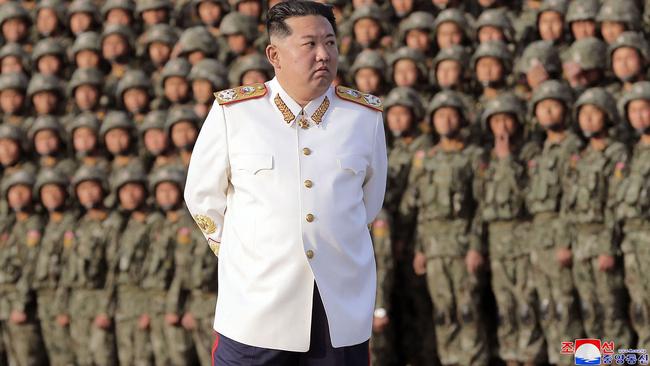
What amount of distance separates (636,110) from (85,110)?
4756mm

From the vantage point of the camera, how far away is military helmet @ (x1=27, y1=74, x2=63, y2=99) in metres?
9.62

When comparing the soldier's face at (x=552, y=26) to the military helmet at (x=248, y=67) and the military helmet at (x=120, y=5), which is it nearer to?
the military helmet at (x=248, y=67)

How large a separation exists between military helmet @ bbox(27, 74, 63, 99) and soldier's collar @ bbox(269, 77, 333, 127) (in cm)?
685

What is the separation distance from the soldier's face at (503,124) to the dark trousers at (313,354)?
4.82 metres

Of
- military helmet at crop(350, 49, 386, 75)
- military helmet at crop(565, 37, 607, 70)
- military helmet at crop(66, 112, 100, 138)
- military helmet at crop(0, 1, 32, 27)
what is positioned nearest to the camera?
military helmet at crop(565, 37, 607, 70)

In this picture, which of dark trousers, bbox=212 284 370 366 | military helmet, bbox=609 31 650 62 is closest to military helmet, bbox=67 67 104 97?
military helmet, bbox=609 31 650 62

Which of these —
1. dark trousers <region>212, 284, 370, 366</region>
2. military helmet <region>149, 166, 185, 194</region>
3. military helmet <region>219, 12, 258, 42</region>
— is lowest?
dark trousers <region>212, 284, 370, 366</region>

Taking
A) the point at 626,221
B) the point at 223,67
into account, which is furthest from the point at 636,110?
the point at 223,67

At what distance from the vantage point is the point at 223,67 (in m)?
9.06

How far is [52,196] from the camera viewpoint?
870 centimetres

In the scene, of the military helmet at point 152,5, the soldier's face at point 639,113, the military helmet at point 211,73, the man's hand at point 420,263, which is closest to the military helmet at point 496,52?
the soldier's face at point 639,113

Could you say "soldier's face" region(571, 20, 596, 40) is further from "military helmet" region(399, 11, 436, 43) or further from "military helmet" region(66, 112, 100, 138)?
"military helmet" region(66, 112, 100, 138)

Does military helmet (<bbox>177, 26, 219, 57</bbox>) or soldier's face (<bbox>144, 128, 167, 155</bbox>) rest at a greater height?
military helmet (<bbox>177, 26, 219, 57</bbox>)

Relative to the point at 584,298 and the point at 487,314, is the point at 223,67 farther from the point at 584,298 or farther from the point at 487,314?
the point at 584,298
